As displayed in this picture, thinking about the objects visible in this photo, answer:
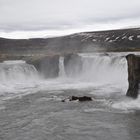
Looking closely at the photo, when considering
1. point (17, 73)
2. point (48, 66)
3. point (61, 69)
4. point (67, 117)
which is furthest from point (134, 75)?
point (61, 69)

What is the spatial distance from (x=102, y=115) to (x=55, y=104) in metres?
4.24

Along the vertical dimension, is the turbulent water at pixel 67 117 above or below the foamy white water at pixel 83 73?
below

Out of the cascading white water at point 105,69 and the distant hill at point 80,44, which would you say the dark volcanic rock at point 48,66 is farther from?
the distant hill at point 80,44

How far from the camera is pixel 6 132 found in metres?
13.4

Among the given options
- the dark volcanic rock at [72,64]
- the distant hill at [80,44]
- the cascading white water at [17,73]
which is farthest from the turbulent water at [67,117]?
the distant hill at [80,44]

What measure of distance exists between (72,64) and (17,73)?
7672mm

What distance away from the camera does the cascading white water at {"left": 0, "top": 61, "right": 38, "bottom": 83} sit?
111 feet

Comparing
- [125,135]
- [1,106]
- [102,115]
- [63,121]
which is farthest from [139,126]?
[1,106]

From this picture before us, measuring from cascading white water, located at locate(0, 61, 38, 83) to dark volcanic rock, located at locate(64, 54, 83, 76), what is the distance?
438cm

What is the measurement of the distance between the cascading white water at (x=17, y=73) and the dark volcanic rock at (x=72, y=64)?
4375 millimetres

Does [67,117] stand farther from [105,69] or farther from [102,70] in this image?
[102,70]

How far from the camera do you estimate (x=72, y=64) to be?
1511 inches

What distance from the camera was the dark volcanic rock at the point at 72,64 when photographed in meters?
37.8

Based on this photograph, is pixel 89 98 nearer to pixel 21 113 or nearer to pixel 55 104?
pixel 55 104
